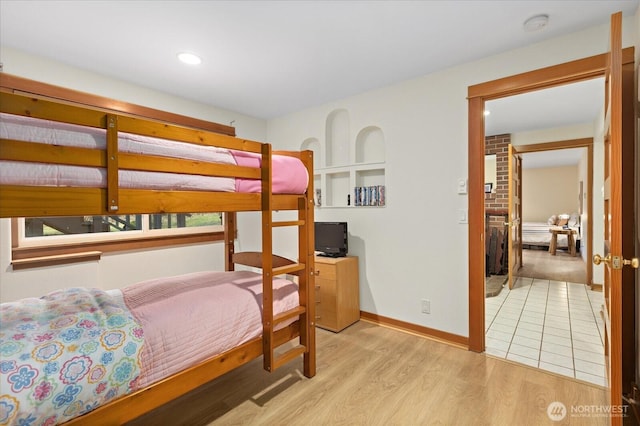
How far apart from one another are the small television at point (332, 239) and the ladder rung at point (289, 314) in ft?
4.00

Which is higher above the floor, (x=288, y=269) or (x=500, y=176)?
(x=500, y=176)

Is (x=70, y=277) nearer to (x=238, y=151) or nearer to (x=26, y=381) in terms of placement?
(x=26, y=381)

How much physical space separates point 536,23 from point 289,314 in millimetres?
2487

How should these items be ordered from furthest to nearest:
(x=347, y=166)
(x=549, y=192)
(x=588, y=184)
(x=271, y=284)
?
(x=549, y=192)
(x=588, y=184)
(x=347, y=166)
(x=271, y=284)

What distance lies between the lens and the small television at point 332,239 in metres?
3.26

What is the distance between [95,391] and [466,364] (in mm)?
2369

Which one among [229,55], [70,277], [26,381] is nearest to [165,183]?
[26,381]

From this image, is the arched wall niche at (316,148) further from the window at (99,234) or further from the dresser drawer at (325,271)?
the window at (99,234)

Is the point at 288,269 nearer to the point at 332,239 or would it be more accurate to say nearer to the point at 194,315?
the point at 194,315

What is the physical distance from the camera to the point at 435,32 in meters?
2.11

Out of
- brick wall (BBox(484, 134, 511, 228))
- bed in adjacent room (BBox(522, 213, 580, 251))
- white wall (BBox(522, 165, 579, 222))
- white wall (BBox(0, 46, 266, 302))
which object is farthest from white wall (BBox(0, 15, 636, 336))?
white wall (BBox(522, 165, 579, 222))

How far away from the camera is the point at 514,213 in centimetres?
495

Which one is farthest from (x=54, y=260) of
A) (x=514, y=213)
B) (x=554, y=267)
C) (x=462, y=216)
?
(x=554, y=267)

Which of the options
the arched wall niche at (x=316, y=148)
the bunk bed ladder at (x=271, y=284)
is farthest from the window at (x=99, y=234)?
the bunk bed ladder at (x=271, y=284)
